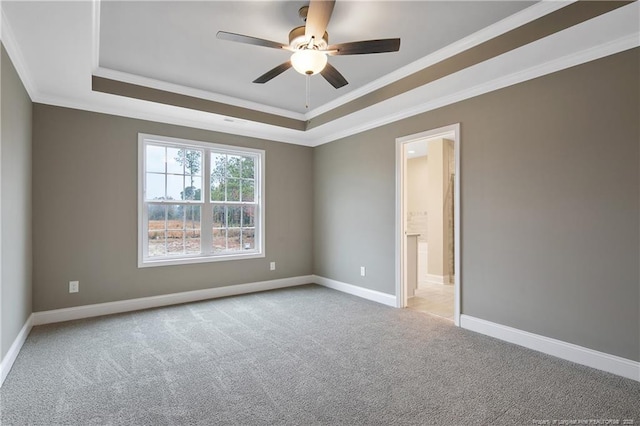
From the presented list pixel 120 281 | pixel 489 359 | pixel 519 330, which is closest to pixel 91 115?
pixel 120 281

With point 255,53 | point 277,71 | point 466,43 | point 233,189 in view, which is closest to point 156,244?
point 233,189

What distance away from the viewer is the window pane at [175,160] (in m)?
4.55

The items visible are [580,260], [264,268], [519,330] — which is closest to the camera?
[580,260]

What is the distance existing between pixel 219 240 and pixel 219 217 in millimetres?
344

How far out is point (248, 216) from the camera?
5.30m

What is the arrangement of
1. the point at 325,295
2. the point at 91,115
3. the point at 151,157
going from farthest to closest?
the point at 325,295
the point at 151,157
the point at 91,115

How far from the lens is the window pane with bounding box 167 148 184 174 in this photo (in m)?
4.55

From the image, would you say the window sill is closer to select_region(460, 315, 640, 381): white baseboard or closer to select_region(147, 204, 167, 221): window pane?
select_region(147, 204, 167, 221): window pane

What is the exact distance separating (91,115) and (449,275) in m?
5.84

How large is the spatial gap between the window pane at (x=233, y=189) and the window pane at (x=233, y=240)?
0.50m

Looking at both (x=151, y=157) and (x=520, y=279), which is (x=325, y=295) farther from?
(x=151, y=157)

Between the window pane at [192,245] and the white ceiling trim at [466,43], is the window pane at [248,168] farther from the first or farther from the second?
the white ceiling trim at [466,43]

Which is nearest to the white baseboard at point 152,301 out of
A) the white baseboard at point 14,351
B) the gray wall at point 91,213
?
the gray wall at point 91,213

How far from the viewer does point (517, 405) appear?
2119 mm
